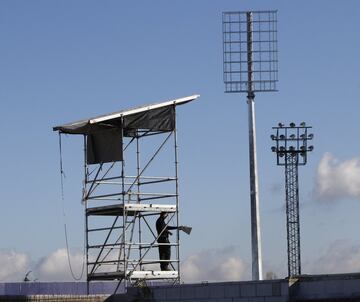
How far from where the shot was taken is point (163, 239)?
4559cm

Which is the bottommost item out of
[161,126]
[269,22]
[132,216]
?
[132,216]

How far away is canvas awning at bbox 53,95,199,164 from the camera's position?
44.3 metres

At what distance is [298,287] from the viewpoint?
34750 mm

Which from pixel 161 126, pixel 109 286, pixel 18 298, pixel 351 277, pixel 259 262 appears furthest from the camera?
pixel 259 262

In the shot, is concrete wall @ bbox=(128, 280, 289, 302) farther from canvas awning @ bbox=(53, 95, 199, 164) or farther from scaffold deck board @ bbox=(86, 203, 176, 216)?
canvas awning @ bbox=(53, 95, 199, 164)

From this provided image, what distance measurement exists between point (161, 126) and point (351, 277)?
13.8 meters

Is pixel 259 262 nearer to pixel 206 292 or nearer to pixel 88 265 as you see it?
pixel 88 265

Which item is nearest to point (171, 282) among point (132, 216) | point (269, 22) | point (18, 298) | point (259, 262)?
point (132, 216)

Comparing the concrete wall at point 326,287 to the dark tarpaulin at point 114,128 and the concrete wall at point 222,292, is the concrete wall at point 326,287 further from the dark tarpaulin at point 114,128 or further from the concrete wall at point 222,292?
the dark tarpaulin at point 114,128

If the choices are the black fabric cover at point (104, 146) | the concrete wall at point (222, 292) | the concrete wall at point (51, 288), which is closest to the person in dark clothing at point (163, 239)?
the black fabric cover at point (104, 146)

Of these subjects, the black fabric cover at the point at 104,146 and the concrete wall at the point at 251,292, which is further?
the black fabric cover at the point at 104,146

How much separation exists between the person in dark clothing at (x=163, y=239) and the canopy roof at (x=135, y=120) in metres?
3.19

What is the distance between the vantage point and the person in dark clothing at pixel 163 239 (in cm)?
4519

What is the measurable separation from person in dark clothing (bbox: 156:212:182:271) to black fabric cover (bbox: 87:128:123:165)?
261 cm
